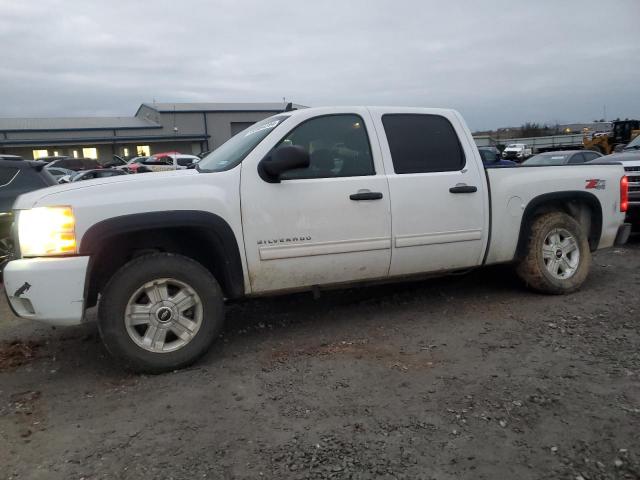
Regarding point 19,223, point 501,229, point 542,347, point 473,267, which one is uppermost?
point 19,223

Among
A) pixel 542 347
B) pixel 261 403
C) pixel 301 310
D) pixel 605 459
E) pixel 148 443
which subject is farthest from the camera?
pixel 301 310

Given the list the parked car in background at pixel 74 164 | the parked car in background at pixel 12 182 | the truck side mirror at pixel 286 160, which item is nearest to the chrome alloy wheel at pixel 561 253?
the truck side mirror at pixel 286 160

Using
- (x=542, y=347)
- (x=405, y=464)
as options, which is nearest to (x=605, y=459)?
(x=405, y=464)

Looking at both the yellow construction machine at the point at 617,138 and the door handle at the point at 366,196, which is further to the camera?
the yellow construction machine at the point at 617,138

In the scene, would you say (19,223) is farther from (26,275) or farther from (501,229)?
(501,229)

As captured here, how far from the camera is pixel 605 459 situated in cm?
249

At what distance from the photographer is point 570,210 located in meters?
5.42

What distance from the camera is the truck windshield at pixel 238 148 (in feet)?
13.4

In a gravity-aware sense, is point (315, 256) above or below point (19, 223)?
below

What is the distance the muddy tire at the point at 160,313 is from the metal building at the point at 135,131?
45860 mm

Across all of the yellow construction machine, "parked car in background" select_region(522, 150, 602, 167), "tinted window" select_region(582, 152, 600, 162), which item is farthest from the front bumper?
the yellow construction machine

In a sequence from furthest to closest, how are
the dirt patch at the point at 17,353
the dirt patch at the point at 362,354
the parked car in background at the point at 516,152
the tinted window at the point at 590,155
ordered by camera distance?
the parked car in background at the point at 516,152 < the tinted window at the point at 590,155 < the dirt patch at the point at 17,353 < the dirt patch at the point at 362,354

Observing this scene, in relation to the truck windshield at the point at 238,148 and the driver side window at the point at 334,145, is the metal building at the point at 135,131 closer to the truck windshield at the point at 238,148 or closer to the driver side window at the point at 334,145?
the truck windshield at the point at 238,148

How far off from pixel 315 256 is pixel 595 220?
3236 mm
